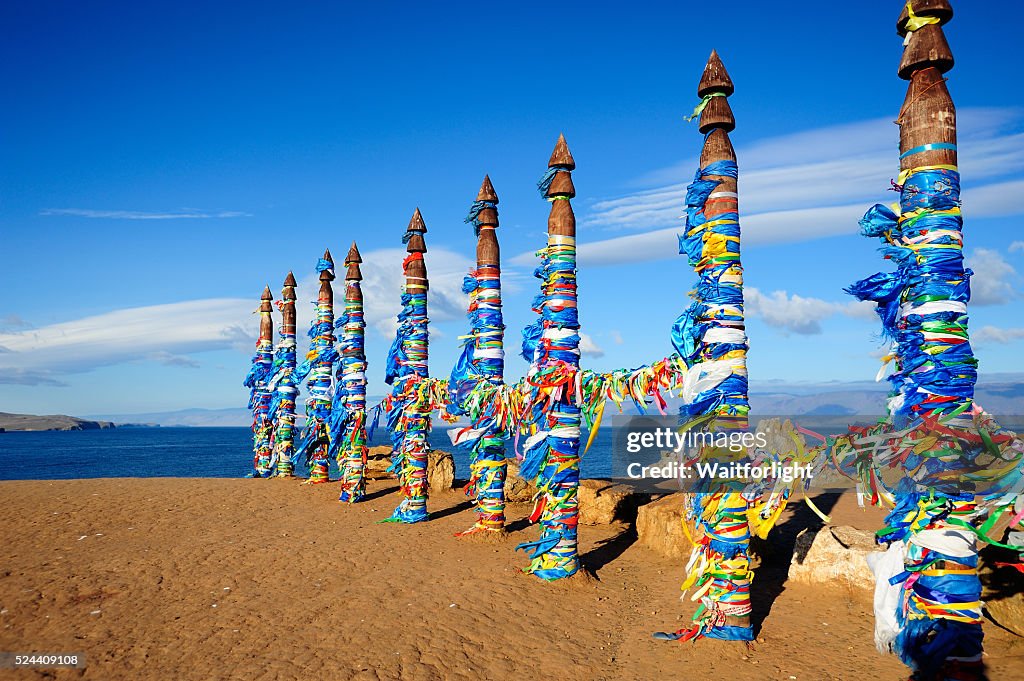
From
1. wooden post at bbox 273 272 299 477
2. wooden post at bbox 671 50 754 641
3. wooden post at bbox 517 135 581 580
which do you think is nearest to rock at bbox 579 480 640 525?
wooden post at bbox 517 135 581 580

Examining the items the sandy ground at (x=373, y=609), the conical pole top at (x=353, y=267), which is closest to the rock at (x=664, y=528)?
the sandy ground at (x=373, y=609)

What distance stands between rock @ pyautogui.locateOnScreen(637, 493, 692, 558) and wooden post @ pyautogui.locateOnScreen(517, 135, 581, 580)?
2.18 metres

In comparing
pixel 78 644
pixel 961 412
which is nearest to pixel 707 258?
pixel 961 412

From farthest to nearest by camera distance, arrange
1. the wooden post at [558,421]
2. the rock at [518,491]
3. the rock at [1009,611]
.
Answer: the rock at [518,491] < the wooden post at [558,421] < the rock at [1009,611]

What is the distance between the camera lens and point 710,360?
24.1 feet

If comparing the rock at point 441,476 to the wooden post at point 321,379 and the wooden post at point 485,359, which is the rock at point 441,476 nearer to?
the wooden post at point 321,379

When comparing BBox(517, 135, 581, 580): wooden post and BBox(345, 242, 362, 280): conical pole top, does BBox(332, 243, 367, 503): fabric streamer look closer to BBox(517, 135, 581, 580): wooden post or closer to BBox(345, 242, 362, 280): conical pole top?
BBox(345, 242, 362, 280): conical pole top

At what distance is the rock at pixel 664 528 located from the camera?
11086mm

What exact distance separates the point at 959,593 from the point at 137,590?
9.39 metres

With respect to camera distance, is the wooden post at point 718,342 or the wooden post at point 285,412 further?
the wooden post at point 285,412

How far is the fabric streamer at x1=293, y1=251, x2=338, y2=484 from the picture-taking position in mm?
18609

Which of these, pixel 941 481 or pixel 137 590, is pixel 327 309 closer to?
pixel 137 590

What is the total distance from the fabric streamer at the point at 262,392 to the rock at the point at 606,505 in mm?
12131

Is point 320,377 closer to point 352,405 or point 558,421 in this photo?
point 352,405
